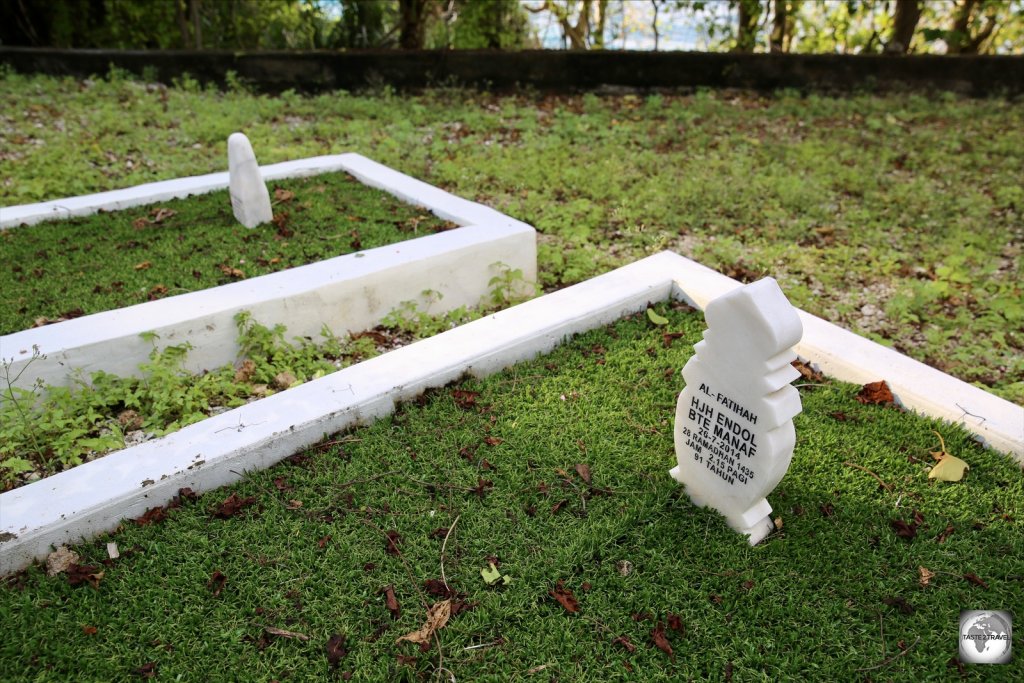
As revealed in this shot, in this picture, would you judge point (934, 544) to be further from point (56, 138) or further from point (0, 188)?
point (56, 138)

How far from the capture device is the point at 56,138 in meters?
6.94

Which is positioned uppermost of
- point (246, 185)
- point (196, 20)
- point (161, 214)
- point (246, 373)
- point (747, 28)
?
point (196, 20)

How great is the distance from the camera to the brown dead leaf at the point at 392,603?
7.45ft

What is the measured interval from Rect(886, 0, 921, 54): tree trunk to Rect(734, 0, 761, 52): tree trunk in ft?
6.38

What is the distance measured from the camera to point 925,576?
7.91ft

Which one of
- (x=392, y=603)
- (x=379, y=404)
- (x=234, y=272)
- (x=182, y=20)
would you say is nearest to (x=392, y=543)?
(x=392, y=603)

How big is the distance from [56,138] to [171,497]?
19.7 ft

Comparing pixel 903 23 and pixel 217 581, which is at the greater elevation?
pixel 903 23

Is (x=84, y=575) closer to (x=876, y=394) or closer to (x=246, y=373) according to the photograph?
(x=246, y=373)

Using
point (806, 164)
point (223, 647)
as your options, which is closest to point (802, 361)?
point (223, 647)

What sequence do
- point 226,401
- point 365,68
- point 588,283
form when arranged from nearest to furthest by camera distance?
point 226,401, point 588,283, point 365,68

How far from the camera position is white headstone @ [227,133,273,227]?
4.62 meters

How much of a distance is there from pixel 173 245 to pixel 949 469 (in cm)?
449

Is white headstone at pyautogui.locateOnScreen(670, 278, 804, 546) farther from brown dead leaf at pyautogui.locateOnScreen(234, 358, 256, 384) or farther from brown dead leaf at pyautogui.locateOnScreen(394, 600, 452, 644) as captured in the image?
brown dead leaf at pyautogui.locateOnScreen(234, 358, 256, 384)
